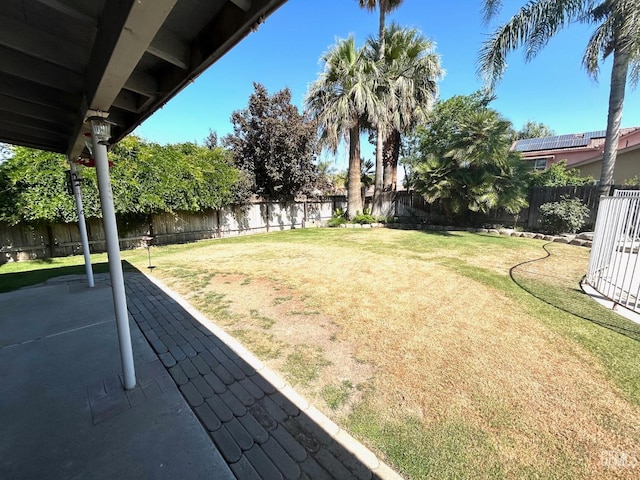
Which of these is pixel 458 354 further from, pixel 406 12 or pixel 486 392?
pixel 406 12

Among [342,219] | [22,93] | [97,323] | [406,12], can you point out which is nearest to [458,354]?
[97,323]

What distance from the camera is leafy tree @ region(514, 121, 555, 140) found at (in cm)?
3475

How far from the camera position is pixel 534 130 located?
34969mm

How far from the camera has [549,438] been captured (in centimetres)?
171

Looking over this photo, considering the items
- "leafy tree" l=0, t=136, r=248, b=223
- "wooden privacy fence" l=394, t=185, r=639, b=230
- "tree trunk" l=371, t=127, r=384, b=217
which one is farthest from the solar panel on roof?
"leafy tree" l=0, t=136, r=248, b=223

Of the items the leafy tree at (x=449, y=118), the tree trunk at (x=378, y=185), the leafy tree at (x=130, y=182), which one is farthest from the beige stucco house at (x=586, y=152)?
the leafy tree at (x=130, y=182)

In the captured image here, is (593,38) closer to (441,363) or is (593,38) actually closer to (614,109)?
(614,109)

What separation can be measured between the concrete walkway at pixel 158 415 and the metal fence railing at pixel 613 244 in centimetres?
474

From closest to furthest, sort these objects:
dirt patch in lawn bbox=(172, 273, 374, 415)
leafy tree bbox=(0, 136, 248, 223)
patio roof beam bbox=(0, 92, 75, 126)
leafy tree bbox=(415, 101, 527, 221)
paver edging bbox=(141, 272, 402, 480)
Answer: paver edging bbox=(141, 272, 402, 480), dirt patch in lawn bbox=(172, 273, 374, 415), patio roof beam bbox=(0, 92, 75, 126), leafy tree bbox=(0, 136, 248, 223), leafy tree bbox=(415, 101, 527, 221)

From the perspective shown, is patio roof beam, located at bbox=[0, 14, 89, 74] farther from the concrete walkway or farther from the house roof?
the house roof

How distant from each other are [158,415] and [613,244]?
6297 millimetres

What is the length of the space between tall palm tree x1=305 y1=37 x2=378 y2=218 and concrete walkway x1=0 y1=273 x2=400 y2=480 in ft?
36.8

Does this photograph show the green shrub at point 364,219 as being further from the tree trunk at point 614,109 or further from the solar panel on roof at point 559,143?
the solar panel on roof at point 559,143

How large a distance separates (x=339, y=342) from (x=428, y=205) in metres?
12.6
